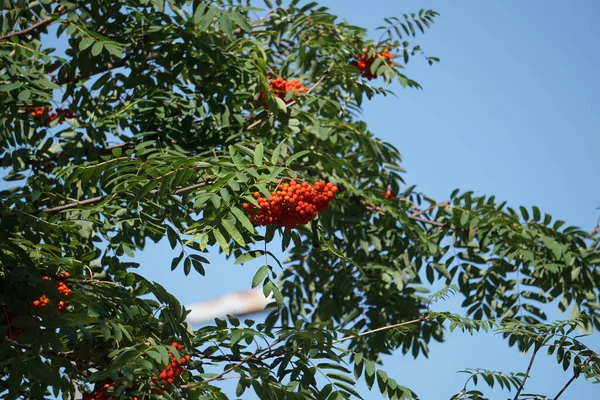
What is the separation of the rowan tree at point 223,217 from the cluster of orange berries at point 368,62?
0.01 metres

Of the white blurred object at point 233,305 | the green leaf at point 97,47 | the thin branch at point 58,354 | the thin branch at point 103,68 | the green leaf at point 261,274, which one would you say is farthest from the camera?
the white blurred object at point 233,305

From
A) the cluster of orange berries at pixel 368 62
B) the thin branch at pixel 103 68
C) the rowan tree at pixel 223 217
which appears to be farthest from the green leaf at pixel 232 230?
the cluster of orange berries at pixel 368 62

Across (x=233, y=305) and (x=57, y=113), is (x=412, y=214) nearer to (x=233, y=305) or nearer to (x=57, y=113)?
(x=57, y=113)

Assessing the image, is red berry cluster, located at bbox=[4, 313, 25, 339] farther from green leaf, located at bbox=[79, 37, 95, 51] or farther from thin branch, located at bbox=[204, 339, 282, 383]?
green leaf, located at bbox=[79, 37, 95, 51]

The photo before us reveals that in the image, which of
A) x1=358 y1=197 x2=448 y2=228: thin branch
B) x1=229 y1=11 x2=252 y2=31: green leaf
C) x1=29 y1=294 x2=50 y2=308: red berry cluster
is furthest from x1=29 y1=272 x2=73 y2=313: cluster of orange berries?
x1=358 y1=197 x2=448 y2=228: thin branch

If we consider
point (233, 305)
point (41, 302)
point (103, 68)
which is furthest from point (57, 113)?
point (233, 305)

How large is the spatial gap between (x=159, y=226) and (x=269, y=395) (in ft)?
2.88

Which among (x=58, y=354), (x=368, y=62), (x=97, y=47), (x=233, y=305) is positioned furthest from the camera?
(x=233, y=305)

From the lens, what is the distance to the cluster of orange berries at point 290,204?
320cm

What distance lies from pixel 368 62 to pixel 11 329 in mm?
2788

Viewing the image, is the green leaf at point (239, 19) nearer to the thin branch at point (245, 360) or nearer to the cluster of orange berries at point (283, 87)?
the cluster of orange berries at point (283, 87)

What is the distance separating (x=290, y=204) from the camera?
3195mm

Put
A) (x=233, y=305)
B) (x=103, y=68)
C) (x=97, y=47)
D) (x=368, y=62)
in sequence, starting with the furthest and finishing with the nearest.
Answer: (x=233, y=305), (x=368, y=62), (x=103, y=68), (x=97, y=47)

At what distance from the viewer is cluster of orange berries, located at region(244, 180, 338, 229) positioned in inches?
126
